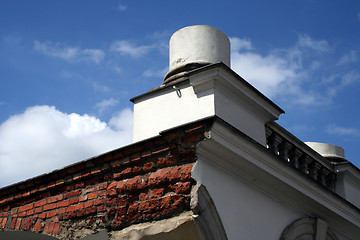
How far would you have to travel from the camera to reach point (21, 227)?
5.62 meters

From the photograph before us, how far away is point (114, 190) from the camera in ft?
16.3

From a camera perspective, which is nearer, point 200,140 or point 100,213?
point 200,140

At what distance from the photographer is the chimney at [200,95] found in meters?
5.07

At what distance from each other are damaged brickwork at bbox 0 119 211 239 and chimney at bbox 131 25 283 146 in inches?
18.1

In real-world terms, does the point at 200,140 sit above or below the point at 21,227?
above

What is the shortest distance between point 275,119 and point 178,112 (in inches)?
50.1

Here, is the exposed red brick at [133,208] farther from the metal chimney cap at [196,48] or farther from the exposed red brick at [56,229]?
the metal chimney cap at [196,48]

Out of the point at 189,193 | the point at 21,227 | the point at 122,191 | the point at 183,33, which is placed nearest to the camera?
the point at 189,193

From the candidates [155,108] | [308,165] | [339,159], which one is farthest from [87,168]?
[339,159]

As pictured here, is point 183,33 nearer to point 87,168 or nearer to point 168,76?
point 168,76

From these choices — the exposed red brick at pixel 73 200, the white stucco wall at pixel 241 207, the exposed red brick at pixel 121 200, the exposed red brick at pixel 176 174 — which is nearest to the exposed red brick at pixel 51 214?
the exposed red brick at pixel 73 200

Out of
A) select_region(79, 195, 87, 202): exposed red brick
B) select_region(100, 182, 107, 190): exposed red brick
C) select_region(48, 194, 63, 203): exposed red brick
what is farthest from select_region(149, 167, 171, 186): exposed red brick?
select_region(48, 194, 63, 203): exposed red brick

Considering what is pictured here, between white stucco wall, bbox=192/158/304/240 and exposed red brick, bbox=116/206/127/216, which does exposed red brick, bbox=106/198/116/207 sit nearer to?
exposed red brick, bbox=116/206/127/216

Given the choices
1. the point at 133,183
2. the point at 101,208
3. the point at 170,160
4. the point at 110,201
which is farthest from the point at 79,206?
the point at 170,160
